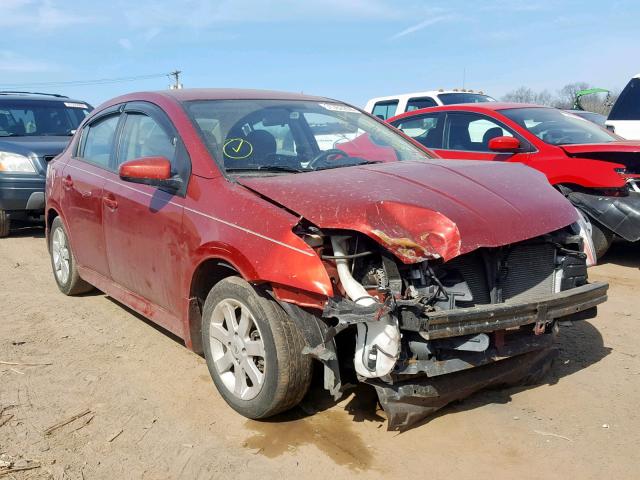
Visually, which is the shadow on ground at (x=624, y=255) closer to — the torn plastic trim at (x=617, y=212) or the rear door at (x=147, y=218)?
the torn plastic trim at (x=617, y=212)

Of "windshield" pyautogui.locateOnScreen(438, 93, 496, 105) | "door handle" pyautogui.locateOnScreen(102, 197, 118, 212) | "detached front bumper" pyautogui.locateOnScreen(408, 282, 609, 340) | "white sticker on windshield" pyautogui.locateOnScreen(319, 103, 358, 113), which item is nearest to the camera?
"detached front bumper" pyautogui.locateOnScreen(408, 282, 609, 340)

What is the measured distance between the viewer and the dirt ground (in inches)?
117

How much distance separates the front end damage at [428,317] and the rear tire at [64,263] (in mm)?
3181

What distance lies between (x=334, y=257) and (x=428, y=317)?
516mm

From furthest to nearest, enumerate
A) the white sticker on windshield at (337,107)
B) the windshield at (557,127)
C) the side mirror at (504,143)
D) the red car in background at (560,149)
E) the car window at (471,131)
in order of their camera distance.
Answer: the car window at (471,131) → the windshield at (557,127) → the side mirror at (504,143) → the red car in background at (560,149) → the white sticker on windshield at (337,107)

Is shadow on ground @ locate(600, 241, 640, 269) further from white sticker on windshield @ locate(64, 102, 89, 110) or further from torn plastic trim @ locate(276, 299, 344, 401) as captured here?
white sticker on windshield @ locate(64, 102, 89, 110)

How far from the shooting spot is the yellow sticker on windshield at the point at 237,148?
3.77 metres

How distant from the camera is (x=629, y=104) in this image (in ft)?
29.6

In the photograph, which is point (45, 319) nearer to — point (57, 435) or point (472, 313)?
point (57, 435)

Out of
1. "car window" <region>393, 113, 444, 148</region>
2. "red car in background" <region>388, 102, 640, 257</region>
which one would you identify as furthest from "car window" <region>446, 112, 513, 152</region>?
"car window" <region>393, 113, 444, 148</region>

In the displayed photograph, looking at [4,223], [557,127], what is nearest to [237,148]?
[557,127]

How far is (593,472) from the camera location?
2.88m

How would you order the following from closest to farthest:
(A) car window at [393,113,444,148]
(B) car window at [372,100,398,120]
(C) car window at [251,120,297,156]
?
(C) car window at [251,120,297,156] → (A) car window at [393,113,444,148] → (B) car window at [372,100,398,120]

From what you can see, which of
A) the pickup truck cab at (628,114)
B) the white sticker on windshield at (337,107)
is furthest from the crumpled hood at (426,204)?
the pickup truck cab at (628,114)
